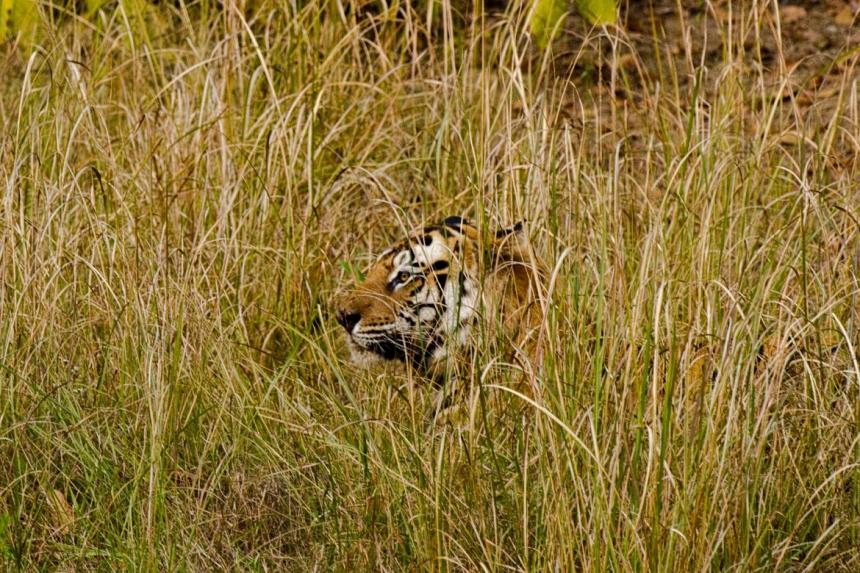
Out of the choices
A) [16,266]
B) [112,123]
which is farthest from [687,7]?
[16,266]

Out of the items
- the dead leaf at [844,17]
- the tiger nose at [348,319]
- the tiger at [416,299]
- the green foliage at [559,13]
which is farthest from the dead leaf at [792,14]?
the tiger nose at [348,319]

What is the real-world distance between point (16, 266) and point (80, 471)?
2.42ft

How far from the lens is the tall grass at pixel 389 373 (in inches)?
115

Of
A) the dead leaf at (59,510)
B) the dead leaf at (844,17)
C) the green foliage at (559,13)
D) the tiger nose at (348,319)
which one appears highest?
the green foliage at (559,13)

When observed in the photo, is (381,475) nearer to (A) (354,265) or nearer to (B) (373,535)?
(B) (373,535)

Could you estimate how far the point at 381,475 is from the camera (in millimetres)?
3156

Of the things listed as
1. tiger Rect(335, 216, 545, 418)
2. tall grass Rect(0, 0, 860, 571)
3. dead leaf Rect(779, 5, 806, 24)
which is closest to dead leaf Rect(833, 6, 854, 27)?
dead leaf Rect(779, 5, 806, 24)

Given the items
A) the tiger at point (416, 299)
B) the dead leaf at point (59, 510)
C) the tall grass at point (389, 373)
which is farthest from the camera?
the tiger at point (416, 299)

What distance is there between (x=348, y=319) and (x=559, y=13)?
50.7 inches

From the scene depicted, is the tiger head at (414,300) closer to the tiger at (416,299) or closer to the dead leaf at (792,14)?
the tiger at (416,299)

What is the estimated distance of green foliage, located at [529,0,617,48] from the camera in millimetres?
3992

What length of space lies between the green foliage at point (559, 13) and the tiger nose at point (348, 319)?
977mm

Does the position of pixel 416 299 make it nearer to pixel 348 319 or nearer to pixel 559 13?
pixel 348 319

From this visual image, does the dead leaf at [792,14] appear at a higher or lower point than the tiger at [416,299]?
lower
